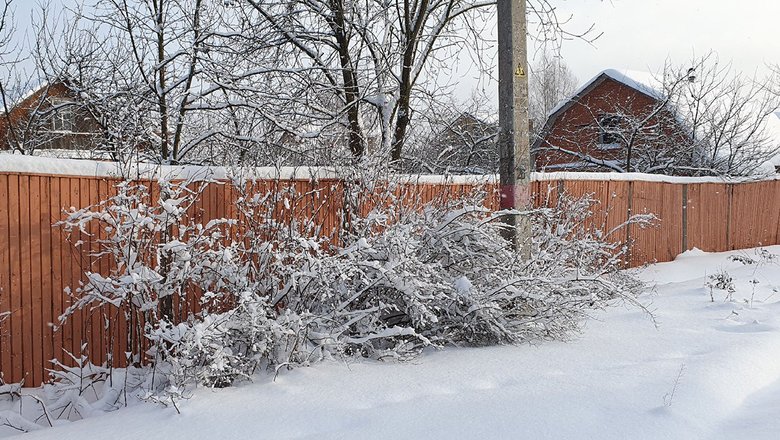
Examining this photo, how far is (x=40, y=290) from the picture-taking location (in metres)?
4.41

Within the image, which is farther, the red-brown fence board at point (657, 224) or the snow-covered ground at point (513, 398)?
the red-brown fence board at point (657, 224)

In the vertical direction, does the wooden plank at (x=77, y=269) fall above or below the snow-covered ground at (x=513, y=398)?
above

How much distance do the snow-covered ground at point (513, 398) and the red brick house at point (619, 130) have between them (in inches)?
254

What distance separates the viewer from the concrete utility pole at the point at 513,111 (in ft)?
18.0

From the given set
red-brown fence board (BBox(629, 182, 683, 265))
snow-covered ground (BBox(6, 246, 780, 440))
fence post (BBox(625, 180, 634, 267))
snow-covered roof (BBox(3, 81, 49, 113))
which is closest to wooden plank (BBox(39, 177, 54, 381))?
snow-covered ground (BBox(6, 246, 780, 440))

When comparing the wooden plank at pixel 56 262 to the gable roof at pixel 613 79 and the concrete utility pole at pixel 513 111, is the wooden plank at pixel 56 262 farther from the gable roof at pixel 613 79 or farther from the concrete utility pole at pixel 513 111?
the gable roof at pixel 613 79

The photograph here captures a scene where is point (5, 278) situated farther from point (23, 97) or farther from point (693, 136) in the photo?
point (693, 136)

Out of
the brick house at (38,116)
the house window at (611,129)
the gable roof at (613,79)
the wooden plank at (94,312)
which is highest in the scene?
the gable roof at (613,79)

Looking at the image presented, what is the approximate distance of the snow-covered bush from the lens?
13.4 ft

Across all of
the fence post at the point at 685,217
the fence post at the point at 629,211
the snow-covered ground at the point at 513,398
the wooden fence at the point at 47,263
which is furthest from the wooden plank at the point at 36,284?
the fence post at the point at 685,217

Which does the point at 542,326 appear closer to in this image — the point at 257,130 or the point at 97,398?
the point at 97,398

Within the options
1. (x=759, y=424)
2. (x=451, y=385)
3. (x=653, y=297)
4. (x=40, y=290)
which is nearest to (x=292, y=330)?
(x=451, y=385)

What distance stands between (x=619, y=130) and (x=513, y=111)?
11.6 metres

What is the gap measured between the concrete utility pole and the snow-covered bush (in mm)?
233
